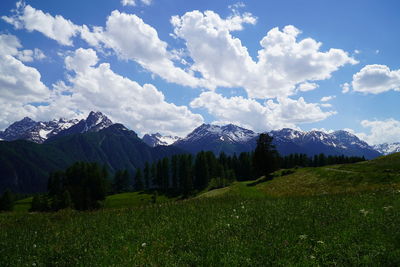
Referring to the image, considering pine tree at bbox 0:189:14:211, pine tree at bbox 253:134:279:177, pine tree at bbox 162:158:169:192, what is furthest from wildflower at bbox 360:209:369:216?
pine tree at bbox 162:158:169:192

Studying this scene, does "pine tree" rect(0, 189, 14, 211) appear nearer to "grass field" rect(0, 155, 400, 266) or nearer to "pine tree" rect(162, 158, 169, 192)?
"pine tree" rect(162, 158, 169, 192)

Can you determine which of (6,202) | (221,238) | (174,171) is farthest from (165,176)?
(221,238)

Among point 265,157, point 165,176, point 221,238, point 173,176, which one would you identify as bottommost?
point 165,176

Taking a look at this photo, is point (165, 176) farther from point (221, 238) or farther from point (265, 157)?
point (221, 238)

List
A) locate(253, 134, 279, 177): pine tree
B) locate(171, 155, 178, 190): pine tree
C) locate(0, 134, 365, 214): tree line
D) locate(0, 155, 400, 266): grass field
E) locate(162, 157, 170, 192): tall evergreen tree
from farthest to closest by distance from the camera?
locate(162, 157, 170, 192): tall evergreen tree, locate(171, 155, 178, 190): pine tree, locate(0, 134, 365, 214): tree line, locate(253, 134, 279, 177): pine tree, locate(0, 155, 400, 266): grass field

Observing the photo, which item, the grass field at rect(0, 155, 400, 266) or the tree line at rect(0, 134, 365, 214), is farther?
the tree line at rect(0, 134, 365, 214)

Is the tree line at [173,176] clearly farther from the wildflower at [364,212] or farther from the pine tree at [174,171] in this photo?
the wildflower at [364,212]

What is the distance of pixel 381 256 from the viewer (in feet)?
25.4

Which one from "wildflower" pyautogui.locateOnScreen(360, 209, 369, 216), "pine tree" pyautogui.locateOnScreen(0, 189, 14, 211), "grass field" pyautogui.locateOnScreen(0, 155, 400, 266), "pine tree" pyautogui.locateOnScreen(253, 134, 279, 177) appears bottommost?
"pine tree" pyautogui.locateOnScreen(0, 189, 14, 211)

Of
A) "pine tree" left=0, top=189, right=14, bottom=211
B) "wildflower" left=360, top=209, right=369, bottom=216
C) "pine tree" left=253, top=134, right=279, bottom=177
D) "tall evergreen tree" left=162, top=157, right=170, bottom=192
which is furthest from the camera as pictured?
"tall evergreen tree" left=162, top=157, right=170, bottom=192

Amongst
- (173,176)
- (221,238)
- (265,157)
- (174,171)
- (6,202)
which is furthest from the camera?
(174,171)

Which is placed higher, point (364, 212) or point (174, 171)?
point (364, 212)

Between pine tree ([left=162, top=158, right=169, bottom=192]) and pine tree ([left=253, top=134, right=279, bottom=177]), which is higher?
pine tree ([left=253, top=134, right=279, bottom=177])

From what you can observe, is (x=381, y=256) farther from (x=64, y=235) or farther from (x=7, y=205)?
(x=7, y=205)
